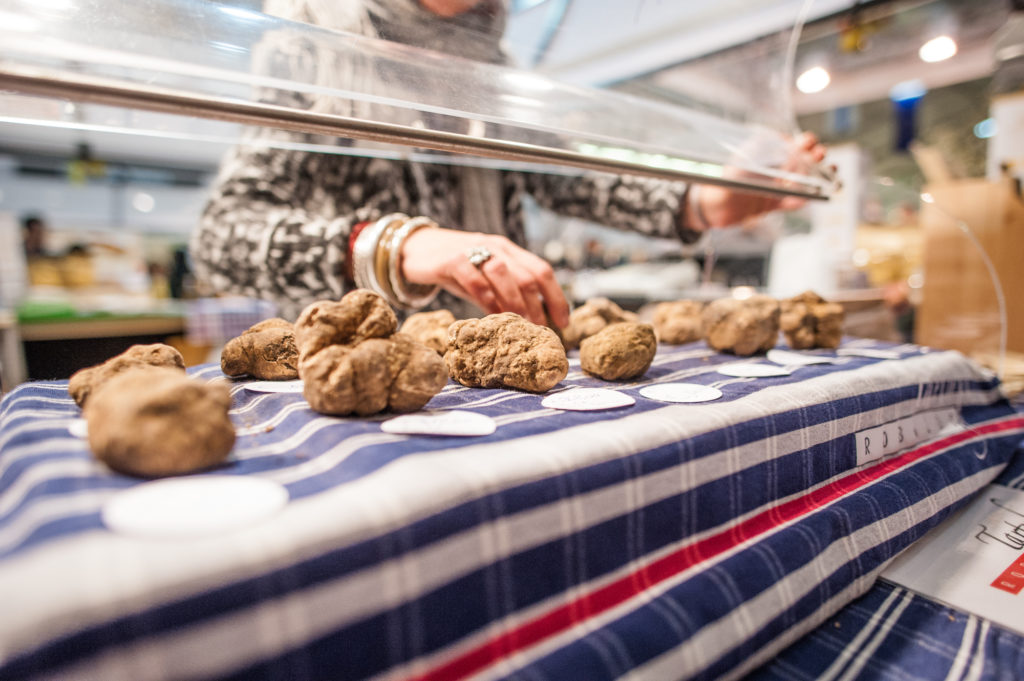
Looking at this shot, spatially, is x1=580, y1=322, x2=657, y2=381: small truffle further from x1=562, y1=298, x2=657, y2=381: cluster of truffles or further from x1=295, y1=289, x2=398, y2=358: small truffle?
x1=295, y1=289, x2=398, y2=358: small truffle

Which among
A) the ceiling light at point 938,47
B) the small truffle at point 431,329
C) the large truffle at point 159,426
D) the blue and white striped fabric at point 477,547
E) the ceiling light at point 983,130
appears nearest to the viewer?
the blue and white striped fabric at point 477,547

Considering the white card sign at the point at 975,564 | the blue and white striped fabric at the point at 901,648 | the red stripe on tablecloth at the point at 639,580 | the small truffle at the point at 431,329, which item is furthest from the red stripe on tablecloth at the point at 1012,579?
the small truffle at the point at 431,329

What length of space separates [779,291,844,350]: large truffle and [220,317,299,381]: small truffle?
118 centimetres

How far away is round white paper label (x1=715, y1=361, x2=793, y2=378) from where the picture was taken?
3.47 feet

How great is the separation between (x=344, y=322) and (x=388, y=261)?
46 centimetres

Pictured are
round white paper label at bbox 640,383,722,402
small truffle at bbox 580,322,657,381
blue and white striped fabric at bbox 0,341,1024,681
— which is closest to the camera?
blue and white striped fabric at bbox 0,341,1024,681

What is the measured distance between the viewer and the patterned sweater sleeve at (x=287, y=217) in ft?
4.39

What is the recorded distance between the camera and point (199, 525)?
16.8 inches

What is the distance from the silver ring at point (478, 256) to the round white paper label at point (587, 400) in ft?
1.08

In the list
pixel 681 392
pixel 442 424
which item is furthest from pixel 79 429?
pixel 681 392

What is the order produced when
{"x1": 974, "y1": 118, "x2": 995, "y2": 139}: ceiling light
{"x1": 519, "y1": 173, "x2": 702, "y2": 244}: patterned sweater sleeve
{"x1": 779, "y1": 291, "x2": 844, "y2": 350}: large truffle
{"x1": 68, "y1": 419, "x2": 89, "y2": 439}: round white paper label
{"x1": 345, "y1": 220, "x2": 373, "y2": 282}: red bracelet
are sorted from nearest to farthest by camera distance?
{"x1": 68, "y1": 419, "x2": 89, "y2": 439}: round white paper label < {"x1": 345, "y1": 220, "x2": 373, "y2": 282}: red bracelet < {"x1": 779, "y1": 291, "x2": 844, "y2": 350}: large truffle < {"x1": 519, "y1": 173, "x2": 702, "y2": 244}: patterned sweater sleeve < {"x1": 974, "y1": 118, "x2": 995, "y2": 139}: ceiling light

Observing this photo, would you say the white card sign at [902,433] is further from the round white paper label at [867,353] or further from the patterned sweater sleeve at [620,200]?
the patterned sweater sleeve at [620,200]

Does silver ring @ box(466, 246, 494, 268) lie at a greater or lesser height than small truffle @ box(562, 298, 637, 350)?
greater

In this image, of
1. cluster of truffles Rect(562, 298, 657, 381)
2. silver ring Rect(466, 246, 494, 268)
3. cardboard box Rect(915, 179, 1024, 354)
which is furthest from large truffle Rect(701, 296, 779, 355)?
cardboard box Rect(915, 179, 1024, 354)
